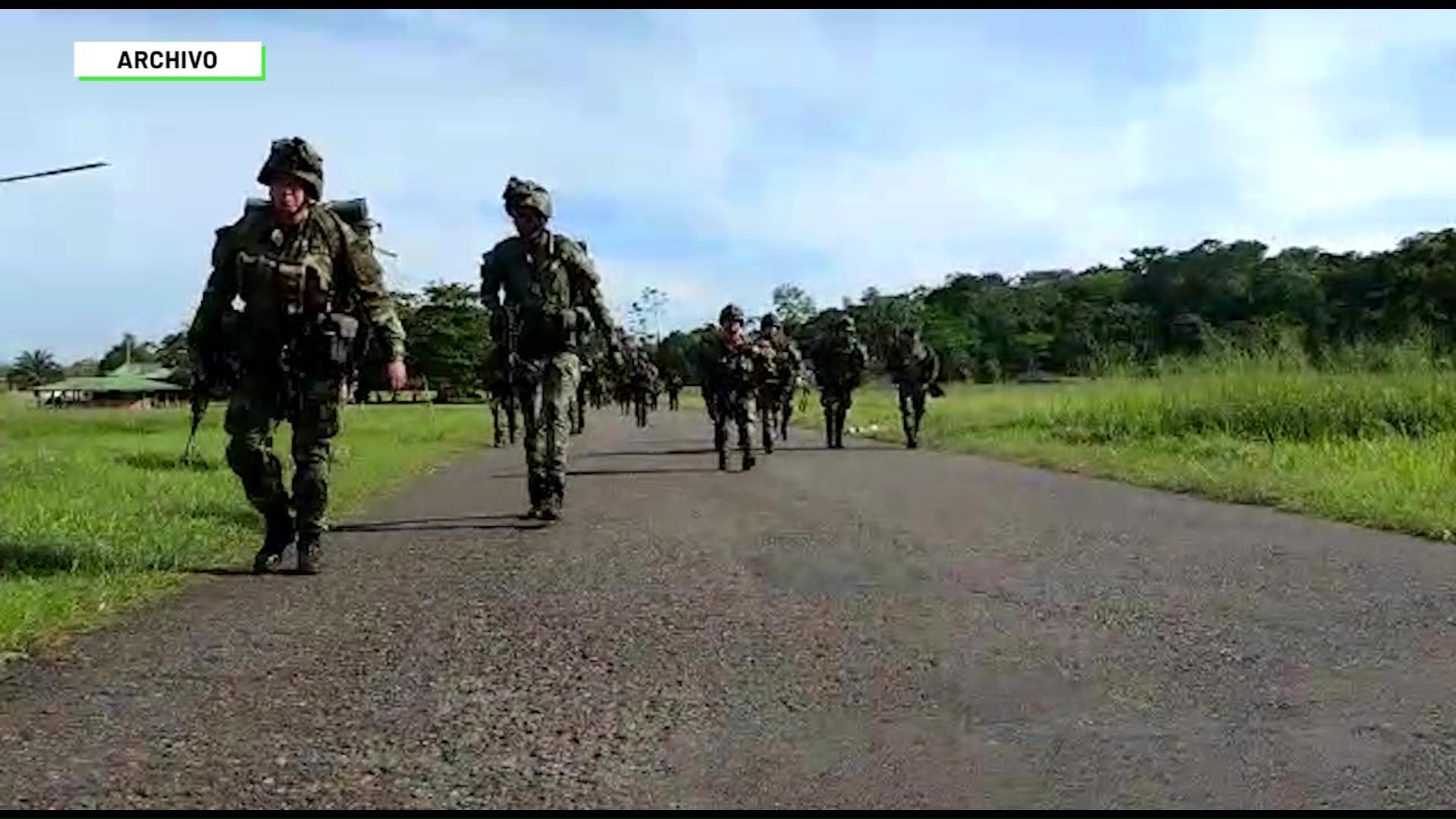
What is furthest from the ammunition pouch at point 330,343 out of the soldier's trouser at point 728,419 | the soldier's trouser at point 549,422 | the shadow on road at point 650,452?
the shadow on road at point 650,452

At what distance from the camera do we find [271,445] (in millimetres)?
8266

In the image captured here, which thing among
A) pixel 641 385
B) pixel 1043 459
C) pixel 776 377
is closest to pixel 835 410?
pixel 776 377

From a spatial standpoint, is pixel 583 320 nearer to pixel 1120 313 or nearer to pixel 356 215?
pixel 356 215

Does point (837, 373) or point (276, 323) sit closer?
point (276, 323)

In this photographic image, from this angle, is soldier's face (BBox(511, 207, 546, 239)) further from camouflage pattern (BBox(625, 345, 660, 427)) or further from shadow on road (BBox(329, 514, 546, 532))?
camouflage pattern (BBox(625, 345, 660, 427))

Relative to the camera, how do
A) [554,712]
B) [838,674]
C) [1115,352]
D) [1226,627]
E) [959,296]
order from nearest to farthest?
[554,712]
[838,674]
[1226,627]
[1115,352]
[959,296]

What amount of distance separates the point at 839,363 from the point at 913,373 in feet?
5.11

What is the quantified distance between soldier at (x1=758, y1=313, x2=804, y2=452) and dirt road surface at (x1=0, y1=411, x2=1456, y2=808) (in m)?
12.0

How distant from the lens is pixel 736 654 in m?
5.70

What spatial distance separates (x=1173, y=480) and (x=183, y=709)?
11.4 meters

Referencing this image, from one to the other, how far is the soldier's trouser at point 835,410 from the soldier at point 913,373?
85cm

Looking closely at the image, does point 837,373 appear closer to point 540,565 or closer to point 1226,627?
point 540,565

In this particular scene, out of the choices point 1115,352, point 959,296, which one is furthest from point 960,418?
point 959,296

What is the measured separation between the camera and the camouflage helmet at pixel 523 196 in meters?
10.7
